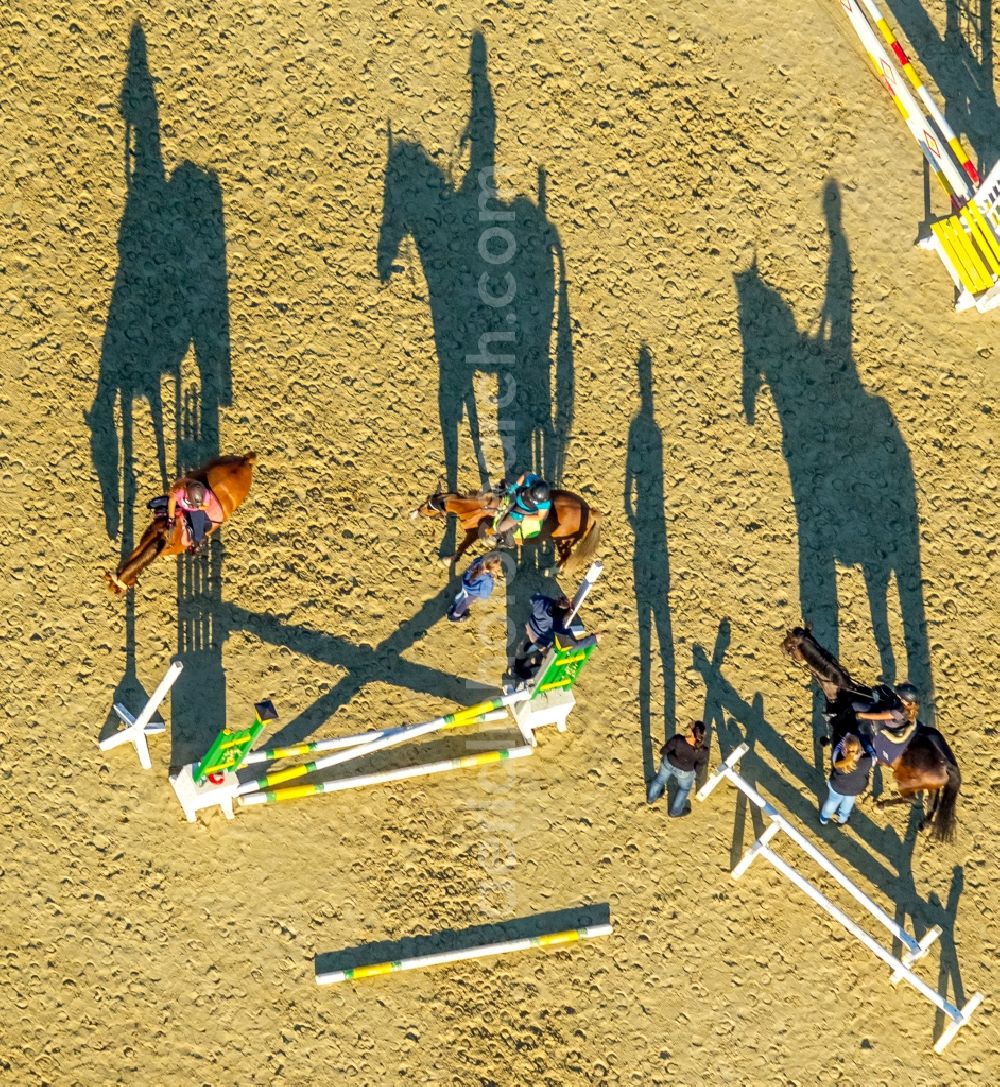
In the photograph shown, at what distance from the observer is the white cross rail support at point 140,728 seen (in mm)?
11719

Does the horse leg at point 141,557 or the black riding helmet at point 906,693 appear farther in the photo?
the horse leg at point 141,557

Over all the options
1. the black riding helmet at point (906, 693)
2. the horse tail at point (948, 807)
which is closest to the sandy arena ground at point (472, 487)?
the horse tail at point (948, 807)

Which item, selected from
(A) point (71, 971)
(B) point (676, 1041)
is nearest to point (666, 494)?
(B) point (676, 1041)

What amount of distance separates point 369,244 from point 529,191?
5.54ft

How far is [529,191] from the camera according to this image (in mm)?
14664

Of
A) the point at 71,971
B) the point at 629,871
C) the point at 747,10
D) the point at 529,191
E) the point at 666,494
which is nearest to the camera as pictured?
the point at 71,971

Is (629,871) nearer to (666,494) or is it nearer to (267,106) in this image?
(666,494)

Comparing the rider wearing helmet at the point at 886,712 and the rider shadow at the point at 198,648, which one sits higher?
the rider shadow at the point at 198,648

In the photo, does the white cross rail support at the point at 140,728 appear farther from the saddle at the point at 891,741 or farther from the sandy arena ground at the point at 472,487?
the saddle at the point at 891,741

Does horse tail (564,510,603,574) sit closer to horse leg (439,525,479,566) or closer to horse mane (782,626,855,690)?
horse leg (439,525,479,566)

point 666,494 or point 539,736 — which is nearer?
point 539,736

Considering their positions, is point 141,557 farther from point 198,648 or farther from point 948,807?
point 948,807

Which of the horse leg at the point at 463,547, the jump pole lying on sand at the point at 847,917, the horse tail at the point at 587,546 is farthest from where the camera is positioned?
the horse leg at the point at 463,547

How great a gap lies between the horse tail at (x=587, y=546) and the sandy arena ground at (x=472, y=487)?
446 mm
